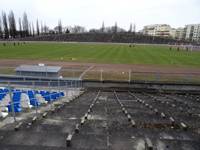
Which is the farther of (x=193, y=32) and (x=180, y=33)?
(x=180, y=33)

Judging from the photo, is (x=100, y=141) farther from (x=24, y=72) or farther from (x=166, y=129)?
(x=24, y=72)

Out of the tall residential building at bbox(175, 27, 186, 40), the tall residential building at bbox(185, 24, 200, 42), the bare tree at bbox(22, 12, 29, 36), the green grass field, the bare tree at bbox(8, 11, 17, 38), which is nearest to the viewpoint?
the green grass field

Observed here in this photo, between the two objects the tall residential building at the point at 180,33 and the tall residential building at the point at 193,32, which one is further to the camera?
the tall residential building at the point at 180,33

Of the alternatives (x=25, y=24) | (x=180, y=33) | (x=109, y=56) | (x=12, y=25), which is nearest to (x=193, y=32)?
(x=180, y=33)

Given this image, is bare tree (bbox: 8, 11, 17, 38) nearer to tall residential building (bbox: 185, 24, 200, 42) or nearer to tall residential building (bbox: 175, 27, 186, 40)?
tall residential building (bbox: 185, 24, 200, 42)

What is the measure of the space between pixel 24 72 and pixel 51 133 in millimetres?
14921

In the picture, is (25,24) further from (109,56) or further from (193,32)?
(193,32)

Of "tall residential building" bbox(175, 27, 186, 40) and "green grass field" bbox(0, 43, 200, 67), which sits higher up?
"tall residential building" bbox(175, 27, 186, 40)

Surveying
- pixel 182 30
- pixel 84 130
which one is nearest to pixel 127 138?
pixel 84 130

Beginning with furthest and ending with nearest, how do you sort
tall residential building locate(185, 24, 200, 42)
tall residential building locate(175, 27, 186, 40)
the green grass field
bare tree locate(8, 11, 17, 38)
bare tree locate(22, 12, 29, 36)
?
tall residential building locate(175, 27, 186, 40)
tall residential building locate(185, 24, 200, 42)
bare tree locate(22, 12, 29, 36)
bare tree locate(8, 11, 17, 38)
the green grass field

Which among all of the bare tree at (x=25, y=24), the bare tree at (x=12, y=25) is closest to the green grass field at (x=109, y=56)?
the bare tree at (x=12, y=25)

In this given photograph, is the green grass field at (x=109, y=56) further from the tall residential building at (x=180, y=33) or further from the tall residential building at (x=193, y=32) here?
the tall residential building at (x=180, y=33)

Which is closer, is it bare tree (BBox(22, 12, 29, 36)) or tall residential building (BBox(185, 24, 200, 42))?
bare tree (BBox(22, 12, 29, 36))

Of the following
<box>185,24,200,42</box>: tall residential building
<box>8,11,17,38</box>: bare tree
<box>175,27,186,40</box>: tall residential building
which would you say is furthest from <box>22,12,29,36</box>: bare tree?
<box>175,27,186,40</box>: tall residential building
